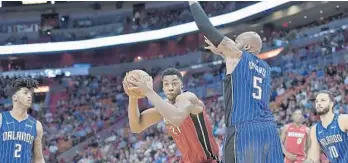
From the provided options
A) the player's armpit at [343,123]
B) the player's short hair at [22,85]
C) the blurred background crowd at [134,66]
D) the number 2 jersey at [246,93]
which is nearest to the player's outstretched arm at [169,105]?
the number 2 jersey at [246,93]

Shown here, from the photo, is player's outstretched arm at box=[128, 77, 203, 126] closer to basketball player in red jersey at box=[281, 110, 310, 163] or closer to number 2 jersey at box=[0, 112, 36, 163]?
number 2 jersey at box=[0, 112, 36, 163]

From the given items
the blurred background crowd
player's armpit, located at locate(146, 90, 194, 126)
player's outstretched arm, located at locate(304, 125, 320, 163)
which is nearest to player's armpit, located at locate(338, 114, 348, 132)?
player's outstretched arm, located at locate(304, 125, 320, 163)

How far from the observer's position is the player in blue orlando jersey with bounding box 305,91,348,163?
6.96m

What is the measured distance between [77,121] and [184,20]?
9429mm

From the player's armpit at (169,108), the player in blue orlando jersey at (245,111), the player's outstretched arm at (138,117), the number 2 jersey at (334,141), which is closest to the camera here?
the player's armpit at (169,108)

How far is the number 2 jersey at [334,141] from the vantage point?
693 cm

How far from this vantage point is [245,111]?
5.00 m

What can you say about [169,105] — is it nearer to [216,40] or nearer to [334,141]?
[216,40]

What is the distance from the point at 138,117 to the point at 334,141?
9.04 feet

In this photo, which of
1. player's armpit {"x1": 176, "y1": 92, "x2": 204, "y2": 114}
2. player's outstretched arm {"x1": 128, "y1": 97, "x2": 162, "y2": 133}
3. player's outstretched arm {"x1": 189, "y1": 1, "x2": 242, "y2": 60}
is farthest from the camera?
player's outstretched arm {"x1": 128, "y1": 97, "x2": 162, "y2": 133}

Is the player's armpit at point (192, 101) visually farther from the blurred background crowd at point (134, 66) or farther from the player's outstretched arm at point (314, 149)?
the blurred background crowd at point (134, 66)

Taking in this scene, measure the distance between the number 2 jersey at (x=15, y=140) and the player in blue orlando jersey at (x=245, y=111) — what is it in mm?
2786

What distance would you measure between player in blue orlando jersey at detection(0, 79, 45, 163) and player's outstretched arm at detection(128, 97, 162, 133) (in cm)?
187

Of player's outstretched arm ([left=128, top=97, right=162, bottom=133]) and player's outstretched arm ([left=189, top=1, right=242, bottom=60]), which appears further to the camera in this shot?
player's outstretched arm ([left=128, top=97, right=162, bottom=133])
